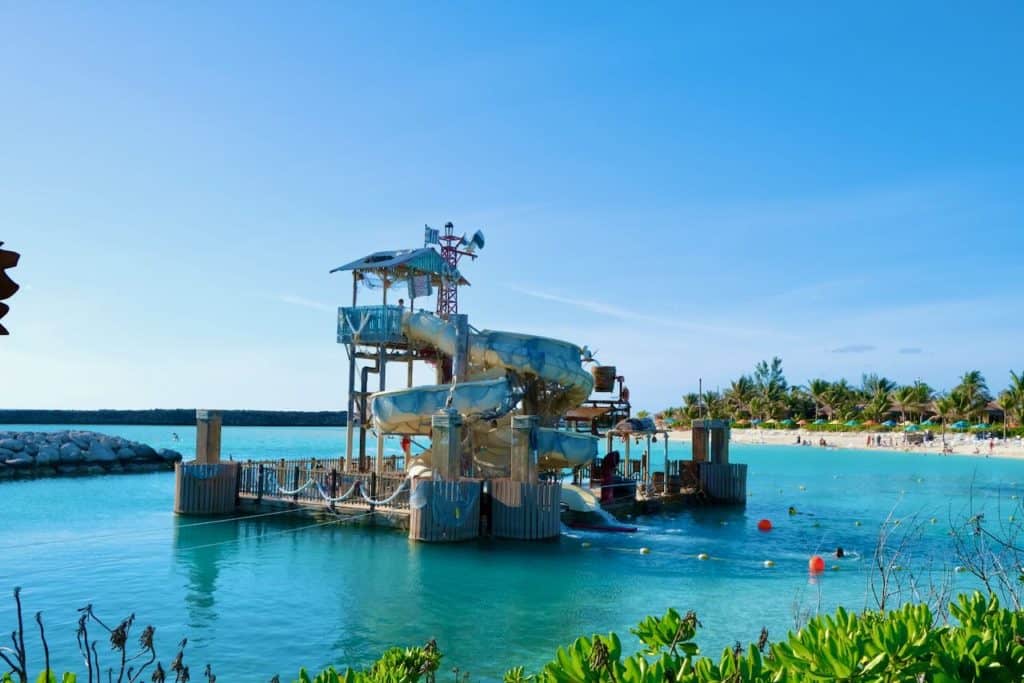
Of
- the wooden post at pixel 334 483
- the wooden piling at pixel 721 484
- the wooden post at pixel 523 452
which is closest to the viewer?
the wooden post at pixel 523 452

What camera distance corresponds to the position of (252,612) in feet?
55.7

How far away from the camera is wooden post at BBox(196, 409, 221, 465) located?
28.6 m

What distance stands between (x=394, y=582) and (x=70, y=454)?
142ft

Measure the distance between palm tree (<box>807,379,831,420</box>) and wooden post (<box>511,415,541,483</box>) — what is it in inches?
4088

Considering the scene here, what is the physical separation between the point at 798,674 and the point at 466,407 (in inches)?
838

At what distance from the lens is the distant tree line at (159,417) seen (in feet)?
414

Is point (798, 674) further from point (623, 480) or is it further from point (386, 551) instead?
point (623, 480)

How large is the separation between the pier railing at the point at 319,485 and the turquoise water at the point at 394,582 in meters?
0.85

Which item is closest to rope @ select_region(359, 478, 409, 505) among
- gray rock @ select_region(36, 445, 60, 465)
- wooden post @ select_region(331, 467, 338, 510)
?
wooden post @ select_region(331, 467, 338, 510)

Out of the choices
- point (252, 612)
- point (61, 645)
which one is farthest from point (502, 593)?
point (61, 645)

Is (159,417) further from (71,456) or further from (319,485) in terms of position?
(319,485)

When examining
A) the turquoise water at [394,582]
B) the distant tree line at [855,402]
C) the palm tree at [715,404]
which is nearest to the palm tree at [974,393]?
the distant tree line at [855,402]

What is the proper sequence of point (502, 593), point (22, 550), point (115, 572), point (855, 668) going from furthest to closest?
1. point (22, 550)
2. point (115, 572)
3. point (502, 593)
4. point (855, 668)

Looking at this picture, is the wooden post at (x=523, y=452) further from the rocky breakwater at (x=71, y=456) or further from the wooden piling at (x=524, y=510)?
the rocky breakwater at (x=71, y=456)
